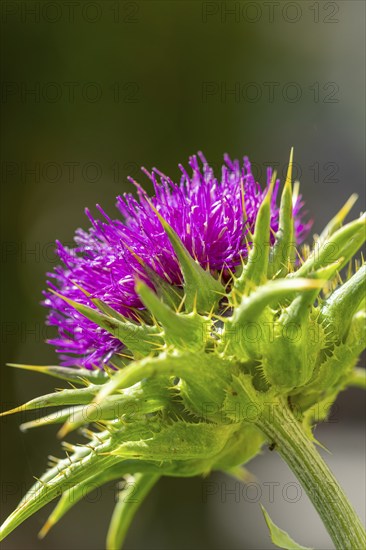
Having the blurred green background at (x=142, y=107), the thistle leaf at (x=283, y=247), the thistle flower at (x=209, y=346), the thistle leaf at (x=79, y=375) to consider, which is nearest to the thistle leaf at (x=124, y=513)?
the thistle flower at (x=209, y=346)

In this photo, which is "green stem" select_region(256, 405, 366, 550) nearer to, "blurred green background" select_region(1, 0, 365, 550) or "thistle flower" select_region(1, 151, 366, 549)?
"thistle flower" select_region(1, 151, 366, 549)

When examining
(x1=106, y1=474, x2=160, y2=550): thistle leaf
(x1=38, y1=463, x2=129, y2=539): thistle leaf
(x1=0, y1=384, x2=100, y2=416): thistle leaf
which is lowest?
(x1=106, y1=474, x2=160, y2=550): thistle leaf

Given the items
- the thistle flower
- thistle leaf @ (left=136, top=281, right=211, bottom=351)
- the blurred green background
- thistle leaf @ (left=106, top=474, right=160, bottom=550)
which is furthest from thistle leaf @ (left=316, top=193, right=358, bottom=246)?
the blurred green background

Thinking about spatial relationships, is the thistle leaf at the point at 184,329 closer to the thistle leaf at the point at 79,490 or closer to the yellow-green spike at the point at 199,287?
the yellow-green spike at the point at 199,287

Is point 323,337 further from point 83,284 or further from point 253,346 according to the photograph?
point 83,284

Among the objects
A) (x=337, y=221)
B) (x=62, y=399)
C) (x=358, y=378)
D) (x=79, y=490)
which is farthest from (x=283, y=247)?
(x=79, y=490)

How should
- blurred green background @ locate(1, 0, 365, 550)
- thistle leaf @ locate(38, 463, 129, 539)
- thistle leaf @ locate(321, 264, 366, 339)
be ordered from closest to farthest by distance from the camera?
1. thistle leaf @ locate(321, 264, 366, 339)
2. thistle leaf @ locate(38, 463, 129, 539)
3. blurred green background @ locate(1, 0, 365, 550)
